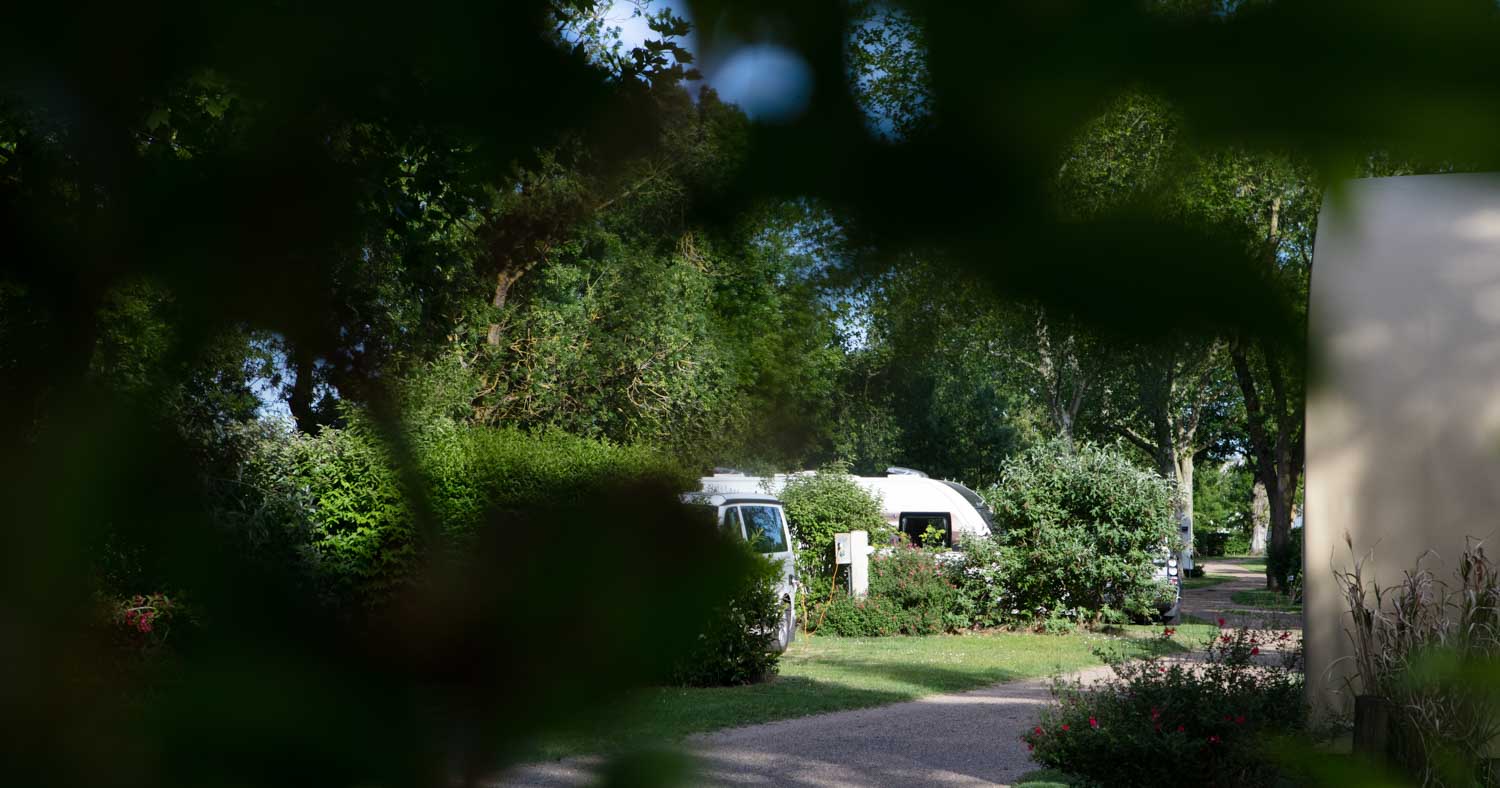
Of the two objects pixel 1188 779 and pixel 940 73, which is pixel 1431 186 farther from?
pixel 1188 779

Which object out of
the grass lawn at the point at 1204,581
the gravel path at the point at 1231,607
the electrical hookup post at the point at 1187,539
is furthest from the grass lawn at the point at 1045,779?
the grass lawn at the point at 1204,581

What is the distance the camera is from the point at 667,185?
0.68 meters

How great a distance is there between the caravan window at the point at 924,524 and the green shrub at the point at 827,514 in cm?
106

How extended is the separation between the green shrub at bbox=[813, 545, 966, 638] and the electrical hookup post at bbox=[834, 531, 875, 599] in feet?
0.42

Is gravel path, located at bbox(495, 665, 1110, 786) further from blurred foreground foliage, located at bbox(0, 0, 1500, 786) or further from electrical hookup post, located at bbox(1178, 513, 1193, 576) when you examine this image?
electrical hookup post, located at bbox(1178, 513, 1193, 576)

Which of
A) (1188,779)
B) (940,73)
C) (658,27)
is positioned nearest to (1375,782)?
(940,73)

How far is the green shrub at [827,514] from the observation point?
685 inches

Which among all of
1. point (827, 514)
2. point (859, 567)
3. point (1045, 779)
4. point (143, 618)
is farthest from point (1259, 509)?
point (143, 618)

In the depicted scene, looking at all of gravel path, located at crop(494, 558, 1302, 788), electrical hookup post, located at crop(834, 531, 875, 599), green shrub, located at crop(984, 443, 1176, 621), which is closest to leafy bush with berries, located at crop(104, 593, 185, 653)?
gravel path, located at crop(494, 558, 1302, 788)

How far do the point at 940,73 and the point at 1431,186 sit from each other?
0.81 feet

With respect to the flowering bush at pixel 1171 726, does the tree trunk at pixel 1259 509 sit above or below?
above

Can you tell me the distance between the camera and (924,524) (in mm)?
19031

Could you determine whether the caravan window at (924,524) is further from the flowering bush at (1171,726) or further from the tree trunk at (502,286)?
the tree trunk at (502,286)

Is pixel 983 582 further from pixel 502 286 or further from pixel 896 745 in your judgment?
pixel 502 286
